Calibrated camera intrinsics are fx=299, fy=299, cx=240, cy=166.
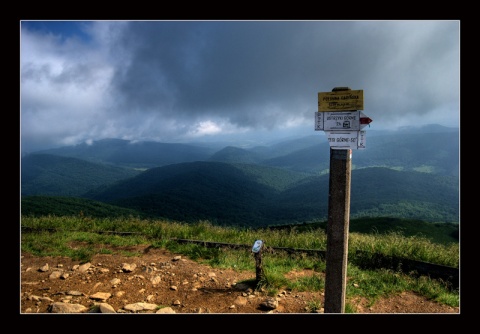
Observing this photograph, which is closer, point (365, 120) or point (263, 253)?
point (365, 120)

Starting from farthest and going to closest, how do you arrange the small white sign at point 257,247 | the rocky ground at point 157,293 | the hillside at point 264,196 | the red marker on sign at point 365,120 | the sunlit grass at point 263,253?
the hillside at point 264,196
the sunlit grass at point 263,253
the small white sign at point 257,247
the rocky ground at point 157,293
the red marker on sign at point 365,120

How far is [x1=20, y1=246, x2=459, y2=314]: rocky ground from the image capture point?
470cm

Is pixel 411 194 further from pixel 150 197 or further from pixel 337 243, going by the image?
pixel 337 243

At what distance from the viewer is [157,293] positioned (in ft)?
17.2

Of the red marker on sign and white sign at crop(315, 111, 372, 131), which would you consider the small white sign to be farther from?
the red marker on sign

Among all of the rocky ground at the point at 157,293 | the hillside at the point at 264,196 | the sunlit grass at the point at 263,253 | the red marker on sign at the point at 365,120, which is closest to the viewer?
the red marker on sign at the point at 365,120

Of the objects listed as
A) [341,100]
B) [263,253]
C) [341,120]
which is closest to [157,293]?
[263,253]

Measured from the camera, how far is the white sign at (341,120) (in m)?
3.67

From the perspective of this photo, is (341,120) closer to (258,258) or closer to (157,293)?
(258,258)

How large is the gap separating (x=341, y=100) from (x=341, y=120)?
0.25m

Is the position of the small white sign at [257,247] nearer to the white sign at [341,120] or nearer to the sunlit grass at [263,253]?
the sunlit grass at [263,253]

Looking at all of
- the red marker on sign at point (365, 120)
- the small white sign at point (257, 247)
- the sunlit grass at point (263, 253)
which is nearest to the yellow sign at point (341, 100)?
the red marker on sign at point (365, 120)

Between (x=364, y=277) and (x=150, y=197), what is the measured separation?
102m

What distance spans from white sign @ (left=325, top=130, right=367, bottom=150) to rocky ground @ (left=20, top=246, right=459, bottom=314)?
2720 mm
